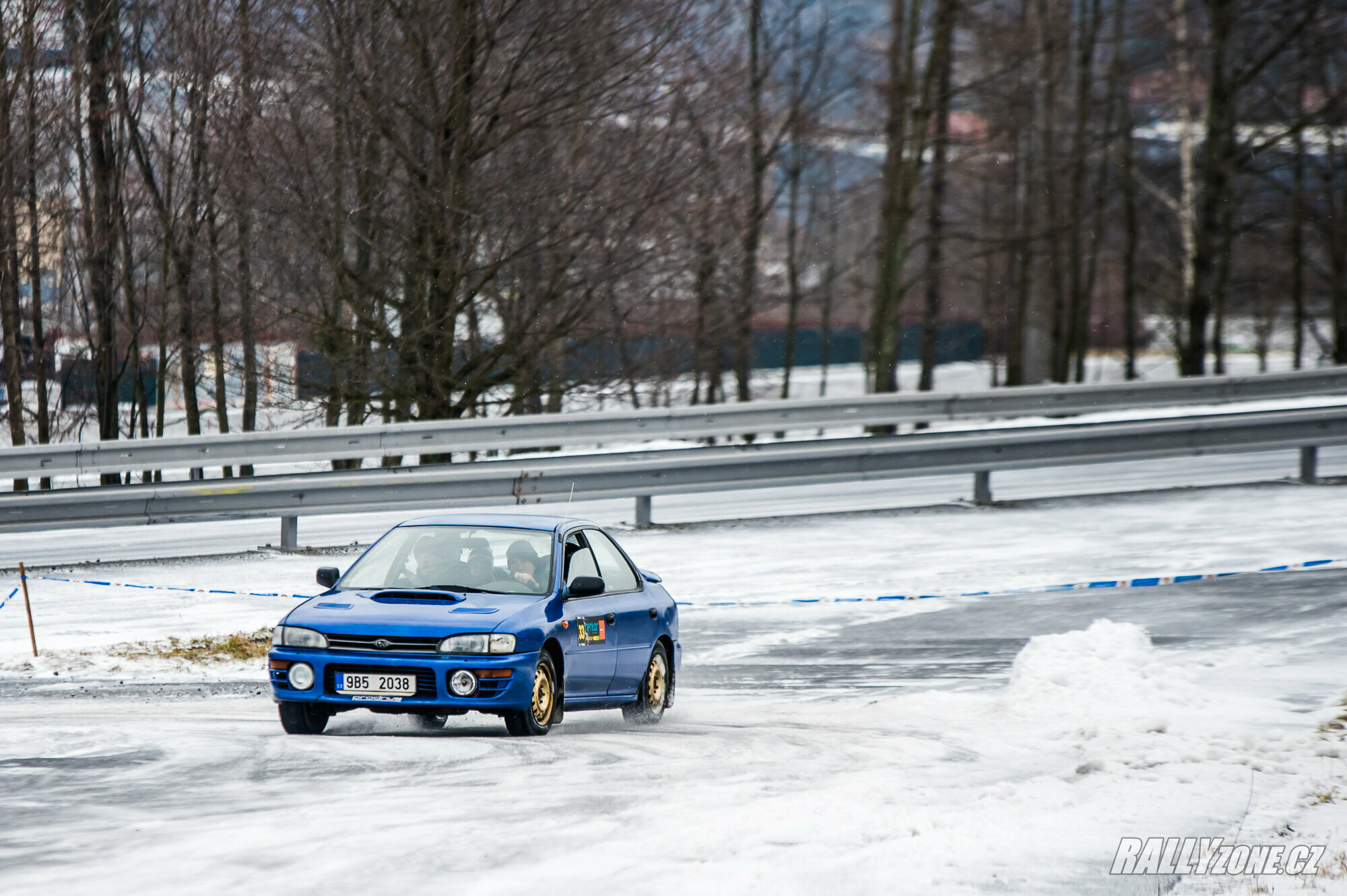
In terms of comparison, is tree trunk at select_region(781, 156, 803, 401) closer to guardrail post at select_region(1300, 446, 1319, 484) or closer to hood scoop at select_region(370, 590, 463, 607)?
guardrail post at select_region(1300, 446, 1319, 484)

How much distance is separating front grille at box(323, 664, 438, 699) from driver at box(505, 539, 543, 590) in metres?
1.05

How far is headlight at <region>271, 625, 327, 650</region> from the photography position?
25.6ft

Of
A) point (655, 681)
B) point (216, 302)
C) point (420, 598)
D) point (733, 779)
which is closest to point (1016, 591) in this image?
point (655, 681)

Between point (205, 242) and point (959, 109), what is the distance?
12810mm

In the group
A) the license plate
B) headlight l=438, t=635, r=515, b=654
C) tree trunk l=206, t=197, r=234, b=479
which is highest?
tree trunk l=206, t=197, r=234, b=479

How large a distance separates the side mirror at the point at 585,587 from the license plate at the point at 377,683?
1.19 m

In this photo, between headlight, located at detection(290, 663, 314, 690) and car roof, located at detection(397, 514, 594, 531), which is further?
car roof, located at detection(397, 514, 594, 531)

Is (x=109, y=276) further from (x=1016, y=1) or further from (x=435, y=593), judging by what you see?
(x=1016, y=1)

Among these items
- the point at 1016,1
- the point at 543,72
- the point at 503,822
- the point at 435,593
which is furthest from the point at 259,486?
the point at 1016,1

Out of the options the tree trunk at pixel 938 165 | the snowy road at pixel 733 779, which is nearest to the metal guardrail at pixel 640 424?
the snowy road at pixel 733 779

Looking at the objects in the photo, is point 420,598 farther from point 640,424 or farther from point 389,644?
point 640,424

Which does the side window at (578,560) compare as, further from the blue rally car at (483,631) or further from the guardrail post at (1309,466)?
the guardrail post at (1309,466)

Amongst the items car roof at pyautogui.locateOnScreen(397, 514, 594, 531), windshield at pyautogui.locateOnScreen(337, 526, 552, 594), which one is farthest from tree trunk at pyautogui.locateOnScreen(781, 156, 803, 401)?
windshield at pyautogui.locateOnScreen(337, 526, 552, 594)

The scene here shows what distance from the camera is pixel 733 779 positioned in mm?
6477
